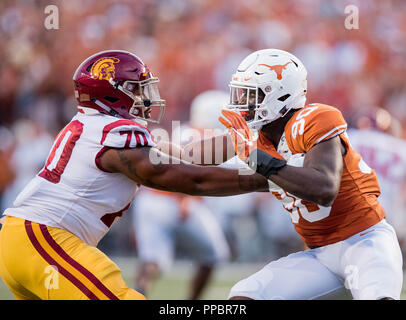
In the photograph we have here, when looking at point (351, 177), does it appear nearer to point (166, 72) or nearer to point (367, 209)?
point (367, 209)

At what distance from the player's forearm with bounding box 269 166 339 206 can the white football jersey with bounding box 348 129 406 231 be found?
2.45 m

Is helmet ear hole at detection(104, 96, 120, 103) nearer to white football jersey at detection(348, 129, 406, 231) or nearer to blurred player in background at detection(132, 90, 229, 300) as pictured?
blurred player in background at detection(132, 90, 229, 300)

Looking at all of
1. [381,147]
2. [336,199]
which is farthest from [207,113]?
[336,199]

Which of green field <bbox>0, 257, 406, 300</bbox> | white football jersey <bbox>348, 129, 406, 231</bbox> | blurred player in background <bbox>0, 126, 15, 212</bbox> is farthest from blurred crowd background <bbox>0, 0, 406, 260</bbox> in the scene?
white football jersey <bbox>348, 129, 406, 231</bbox>

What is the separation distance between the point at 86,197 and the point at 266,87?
41.8 inches

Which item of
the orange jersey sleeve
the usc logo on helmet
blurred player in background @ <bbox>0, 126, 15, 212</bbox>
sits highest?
the usc logo on helmet

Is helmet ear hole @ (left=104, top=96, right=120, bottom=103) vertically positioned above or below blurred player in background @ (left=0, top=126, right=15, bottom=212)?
above

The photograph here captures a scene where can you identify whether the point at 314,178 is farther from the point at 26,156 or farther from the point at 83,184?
the point at 26,156

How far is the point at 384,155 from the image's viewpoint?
5133 millimetres

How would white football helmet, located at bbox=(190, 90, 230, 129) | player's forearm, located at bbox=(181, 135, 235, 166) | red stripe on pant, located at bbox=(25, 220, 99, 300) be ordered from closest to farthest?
1. red stripe on pant, located at bbox=(25, 220, 99, 300)
2. player's forearm, located at bbox=(181, 135, 235, 166)
3. white football helmet, located at bbox=(190, 90, 230, 129)

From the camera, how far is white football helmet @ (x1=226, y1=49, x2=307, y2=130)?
3189mm

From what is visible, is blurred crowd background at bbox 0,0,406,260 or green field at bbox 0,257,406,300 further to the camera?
blurred crowd background at bbox 0,0,406,260

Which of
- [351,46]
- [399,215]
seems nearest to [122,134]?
[399,215]

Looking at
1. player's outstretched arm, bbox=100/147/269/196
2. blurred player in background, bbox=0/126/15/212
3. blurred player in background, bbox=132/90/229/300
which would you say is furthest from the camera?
blurred player in background, bbox=0/126/15/212
